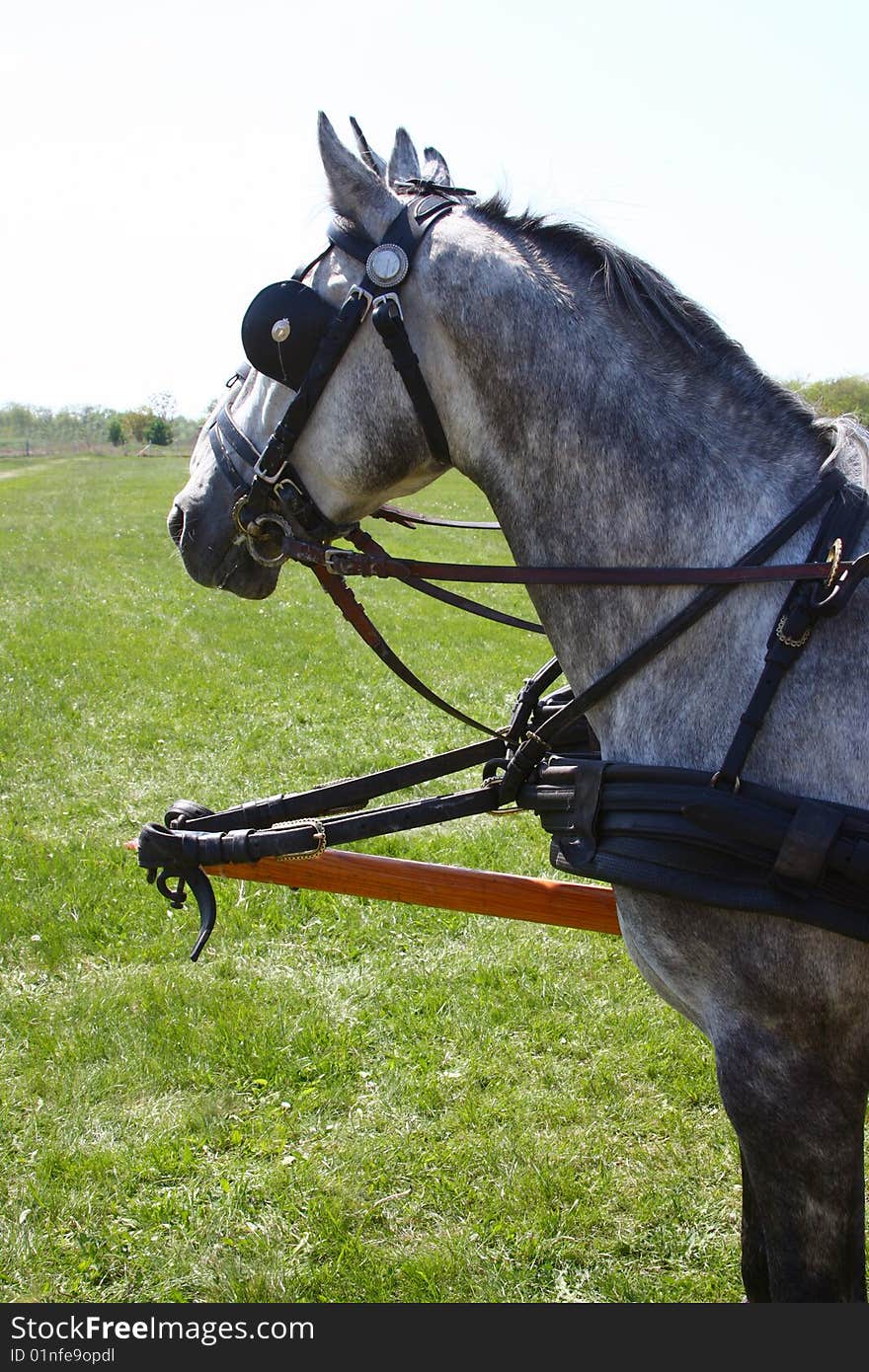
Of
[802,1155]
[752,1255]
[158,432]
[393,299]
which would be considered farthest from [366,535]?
[158,432]

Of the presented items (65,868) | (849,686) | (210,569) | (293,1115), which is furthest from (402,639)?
(849,686)

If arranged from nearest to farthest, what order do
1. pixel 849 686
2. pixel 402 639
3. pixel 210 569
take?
pixel 849 686 → pixel 210 569 → pixel 402 639

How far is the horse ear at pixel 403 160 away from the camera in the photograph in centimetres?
252

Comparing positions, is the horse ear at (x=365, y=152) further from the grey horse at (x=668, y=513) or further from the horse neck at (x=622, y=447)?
the horse neck at (x=622, y=447)

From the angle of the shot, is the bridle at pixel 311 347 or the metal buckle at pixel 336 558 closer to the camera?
the bridle at pixel 311 347

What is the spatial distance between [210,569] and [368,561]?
47 cm

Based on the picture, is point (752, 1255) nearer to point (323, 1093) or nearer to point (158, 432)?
point (323, 1093)

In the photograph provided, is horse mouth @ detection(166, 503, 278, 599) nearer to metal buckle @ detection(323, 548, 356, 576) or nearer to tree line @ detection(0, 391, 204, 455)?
metal buckle @ detection(323, 548, 356, 576)

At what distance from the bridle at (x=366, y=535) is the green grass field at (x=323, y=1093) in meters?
1.65

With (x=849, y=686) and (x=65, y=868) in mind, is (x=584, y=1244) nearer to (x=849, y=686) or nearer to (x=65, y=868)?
(x=849, y=686)

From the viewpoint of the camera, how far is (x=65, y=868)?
5.74 metres

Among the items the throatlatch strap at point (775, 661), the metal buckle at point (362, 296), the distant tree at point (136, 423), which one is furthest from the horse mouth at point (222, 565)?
the distant tree at point (136, 423)

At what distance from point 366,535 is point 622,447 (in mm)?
715

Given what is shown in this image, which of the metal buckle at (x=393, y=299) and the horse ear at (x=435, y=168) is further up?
the horse ear at (x=435, y=168)
